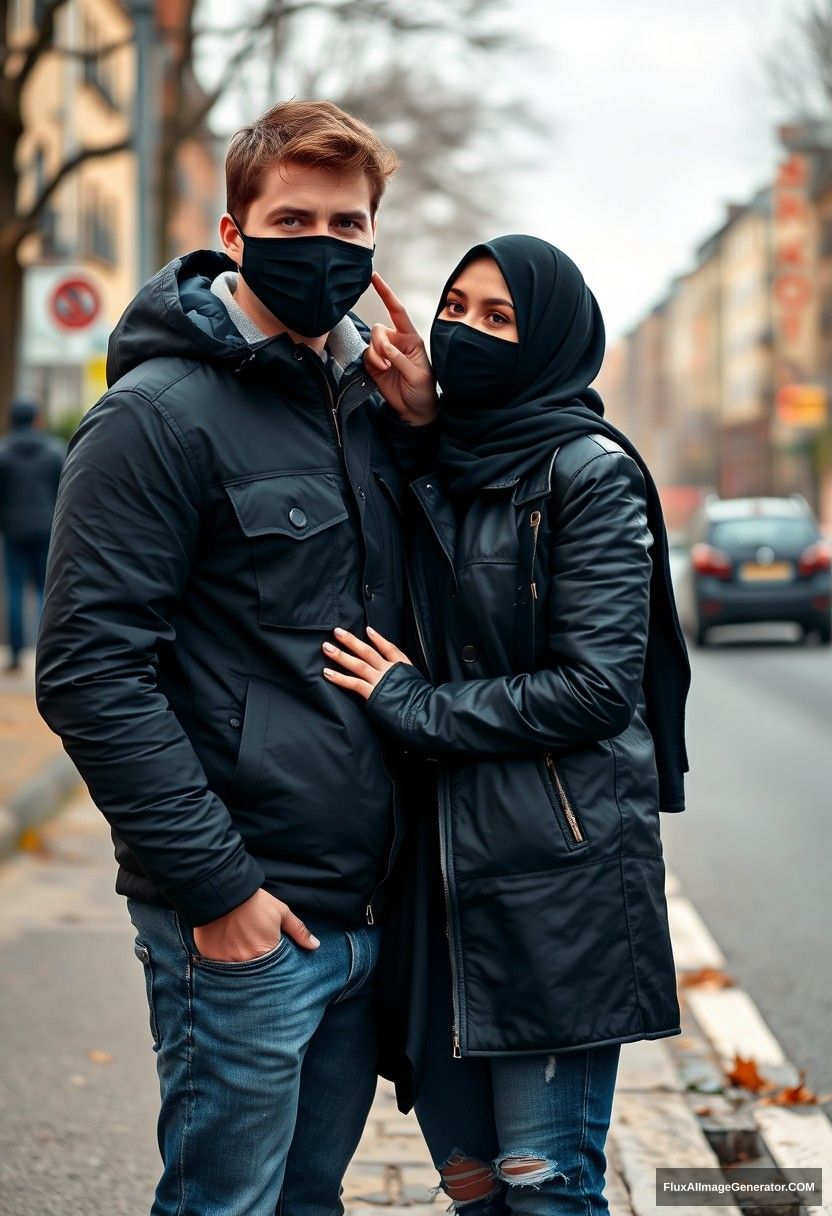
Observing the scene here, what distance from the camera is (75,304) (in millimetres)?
13719

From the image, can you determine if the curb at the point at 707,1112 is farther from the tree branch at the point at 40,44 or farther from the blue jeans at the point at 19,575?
the tree branch at the point at 40,44

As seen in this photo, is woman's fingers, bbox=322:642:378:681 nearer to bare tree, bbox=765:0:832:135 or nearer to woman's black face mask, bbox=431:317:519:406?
woman's black face mask, bbox=431:317:519:406

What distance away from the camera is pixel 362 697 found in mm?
2414

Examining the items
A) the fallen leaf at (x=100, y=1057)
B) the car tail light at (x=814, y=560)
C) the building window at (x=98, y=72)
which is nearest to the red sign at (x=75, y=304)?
the car tail light at (x=814, y=560)

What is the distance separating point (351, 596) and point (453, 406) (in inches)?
15.4

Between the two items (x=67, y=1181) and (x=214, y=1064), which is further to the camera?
(x=67, y=1181)

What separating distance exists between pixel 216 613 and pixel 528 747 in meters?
0.49

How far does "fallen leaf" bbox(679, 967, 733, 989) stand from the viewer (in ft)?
18.0

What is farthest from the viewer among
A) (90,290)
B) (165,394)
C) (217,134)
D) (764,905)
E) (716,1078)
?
(217,134)

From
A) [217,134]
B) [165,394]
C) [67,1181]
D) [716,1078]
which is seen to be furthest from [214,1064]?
[217,134]

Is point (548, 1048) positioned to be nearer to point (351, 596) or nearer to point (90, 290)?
point (351, 596)

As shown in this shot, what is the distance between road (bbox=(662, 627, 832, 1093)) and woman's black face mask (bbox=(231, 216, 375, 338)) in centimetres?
293

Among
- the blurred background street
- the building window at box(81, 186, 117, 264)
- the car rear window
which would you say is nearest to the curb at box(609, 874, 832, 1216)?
the blurred background street

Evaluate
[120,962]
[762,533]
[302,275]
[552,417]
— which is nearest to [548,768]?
[552,417]
